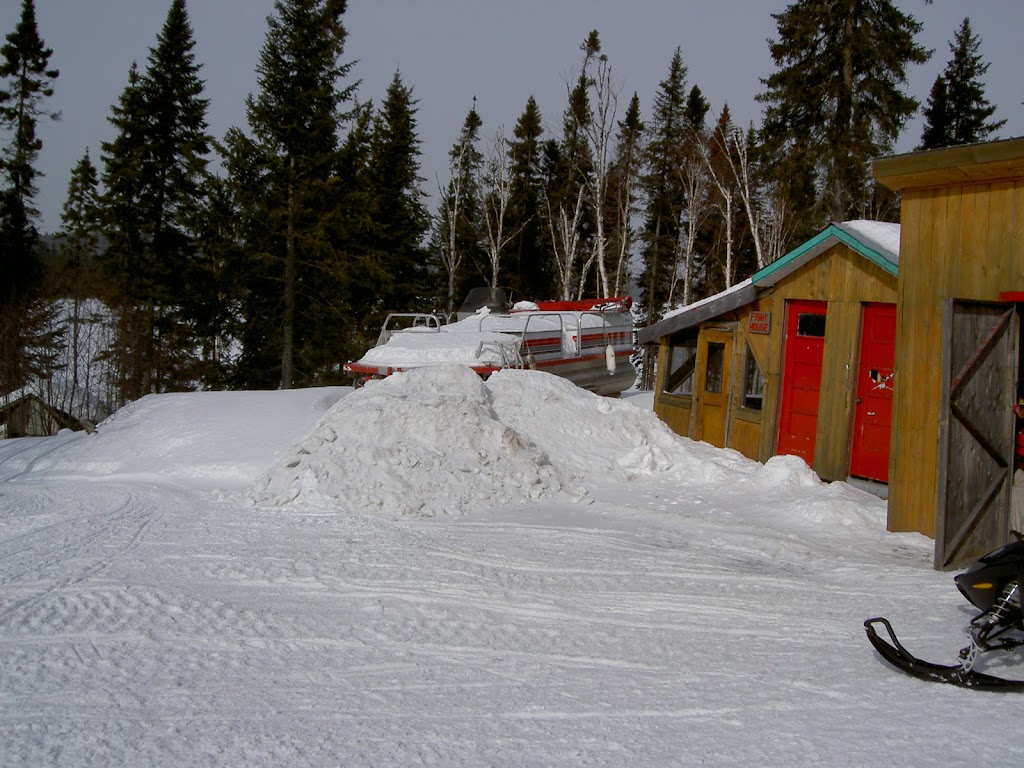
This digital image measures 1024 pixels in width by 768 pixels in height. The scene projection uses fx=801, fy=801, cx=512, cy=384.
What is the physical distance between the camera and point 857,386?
1052 cm

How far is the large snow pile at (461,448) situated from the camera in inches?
349

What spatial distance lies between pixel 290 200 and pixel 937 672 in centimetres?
2240

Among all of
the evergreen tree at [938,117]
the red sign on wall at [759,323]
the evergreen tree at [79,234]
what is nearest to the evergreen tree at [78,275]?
Answer: the evergreen tree at [79,234]

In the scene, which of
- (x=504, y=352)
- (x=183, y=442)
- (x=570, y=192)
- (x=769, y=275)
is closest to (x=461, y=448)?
(x=183, y=442)

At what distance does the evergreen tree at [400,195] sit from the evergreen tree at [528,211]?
292 inches

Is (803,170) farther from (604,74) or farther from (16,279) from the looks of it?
(16,279)

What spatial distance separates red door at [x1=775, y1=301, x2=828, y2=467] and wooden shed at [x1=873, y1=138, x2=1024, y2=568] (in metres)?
2.91

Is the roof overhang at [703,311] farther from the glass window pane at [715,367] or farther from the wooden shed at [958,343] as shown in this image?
the wooden shed at [958,343]

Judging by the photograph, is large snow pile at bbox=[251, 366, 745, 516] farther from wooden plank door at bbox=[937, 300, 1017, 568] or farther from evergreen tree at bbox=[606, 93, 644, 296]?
evergreen tree at bbox=[606, 93, 644, 296]

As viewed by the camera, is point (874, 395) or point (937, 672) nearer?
point (937, 672)

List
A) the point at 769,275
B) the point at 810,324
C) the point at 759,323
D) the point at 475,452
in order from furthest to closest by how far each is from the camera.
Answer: the point at 759,323, the point at 769,275, the point at 810,324, the point at 475,452

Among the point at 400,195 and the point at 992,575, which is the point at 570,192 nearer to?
the point at 400,195

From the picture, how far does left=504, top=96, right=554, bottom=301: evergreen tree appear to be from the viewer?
37.9 meters

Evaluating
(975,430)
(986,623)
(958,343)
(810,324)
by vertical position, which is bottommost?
(986,623)
